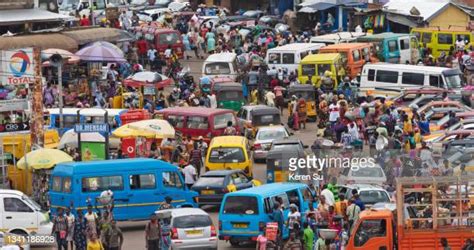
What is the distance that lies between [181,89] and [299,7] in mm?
19438

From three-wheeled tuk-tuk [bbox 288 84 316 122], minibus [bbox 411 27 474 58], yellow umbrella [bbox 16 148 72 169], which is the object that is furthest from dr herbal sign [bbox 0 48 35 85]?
minibus [bbox 411 27 474 58]

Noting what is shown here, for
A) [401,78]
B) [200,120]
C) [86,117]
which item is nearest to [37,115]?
[86,117]

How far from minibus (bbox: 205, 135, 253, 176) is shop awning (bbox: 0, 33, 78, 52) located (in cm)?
1445

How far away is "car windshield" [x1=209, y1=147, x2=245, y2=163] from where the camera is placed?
43625mm

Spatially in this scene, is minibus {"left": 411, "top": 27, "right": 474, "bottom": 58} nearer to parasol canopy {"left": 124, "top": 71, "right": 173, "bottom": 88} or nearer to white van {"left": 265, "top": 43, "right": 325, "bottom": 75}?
white van {"left": 265, "top": 43, "right": 325, "bottom": 75}

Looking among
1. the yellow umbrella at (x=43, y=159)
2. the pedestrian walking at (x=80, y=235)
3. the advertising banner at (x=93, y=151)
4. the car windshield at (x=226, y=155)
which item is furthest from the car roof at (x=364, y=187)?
the advertising banner at (x=93, y=151)

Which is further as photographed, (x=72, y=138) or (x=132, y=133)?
(x=132, y=133)

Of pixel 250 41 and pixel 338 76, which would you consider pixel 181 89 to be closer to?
pixel 338 76

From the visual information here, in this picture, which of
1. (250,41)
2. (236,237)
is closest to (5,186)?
(236,237)

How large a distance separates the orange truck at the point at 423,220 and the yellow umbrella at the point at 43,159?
1085 centimetres

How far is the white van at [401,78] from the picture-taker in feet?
178

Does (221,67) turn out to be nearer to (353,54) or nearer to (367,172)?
(353,54)

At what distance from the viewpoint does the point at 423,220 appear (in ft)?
107

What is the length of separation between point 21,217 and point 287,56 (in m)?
24.8
